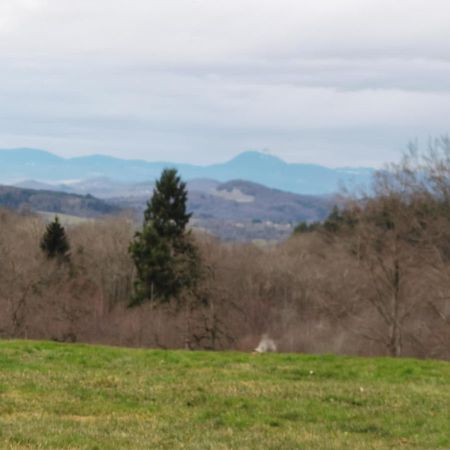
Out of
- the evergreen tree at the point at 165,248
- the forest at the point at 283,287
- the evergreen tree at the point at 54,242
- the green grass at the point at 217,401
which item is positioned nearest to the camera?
the green grass at the point at 217,401

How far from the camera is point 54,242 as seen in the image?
6575 cm

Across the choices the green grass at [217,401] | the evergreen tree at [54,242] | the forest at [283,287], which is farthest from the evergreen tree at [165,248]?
the green grass at [217,401]

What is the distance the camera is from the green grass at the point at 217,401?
9586mm

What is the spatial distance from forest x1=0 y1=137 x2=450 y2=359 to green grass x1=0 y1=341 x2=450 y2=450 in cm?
2223

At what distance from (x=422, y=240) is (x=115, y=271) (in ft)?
149

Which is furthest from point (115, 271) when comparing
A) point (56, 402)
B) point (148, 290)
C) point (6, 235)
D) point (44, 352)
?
point (56, 402)

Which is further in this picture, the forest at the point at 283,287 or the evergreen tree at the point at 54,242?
the evergreen tree at the point at 54,242

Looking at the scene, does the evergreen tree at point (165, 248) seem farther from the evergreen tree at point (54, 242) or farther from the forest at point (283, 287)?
the evergreen tree at point (54, 242)

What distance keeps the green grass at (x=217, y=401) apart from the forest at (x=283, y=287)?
72.9ft

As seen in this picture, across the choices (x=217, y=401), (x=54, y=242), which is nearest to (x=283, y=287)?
(x=54, y=242)

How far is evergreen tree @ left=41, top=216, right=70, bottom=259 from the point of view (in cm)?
6538

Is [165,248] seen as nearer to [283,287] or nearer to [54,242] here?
[54,242]

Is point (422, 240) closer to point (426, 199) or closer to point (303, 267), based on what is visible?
point (426, 199)

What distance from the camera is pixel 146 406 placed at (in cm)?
1157
